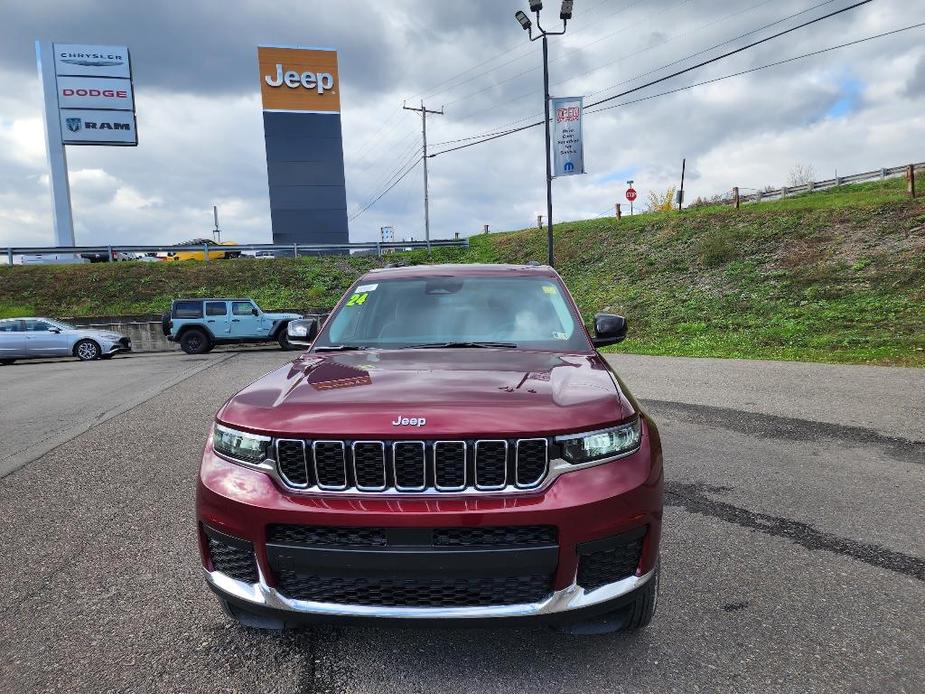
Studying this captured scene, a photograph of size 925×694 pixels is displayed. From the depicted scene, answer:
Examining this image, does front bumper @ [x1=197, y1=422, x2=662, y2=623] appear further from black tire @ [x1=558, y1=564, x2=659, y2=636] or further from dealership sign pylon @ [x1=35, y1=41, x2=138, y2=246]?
dealership sign pylon @ [x1=35, y1=41, x2=138, y2=246]

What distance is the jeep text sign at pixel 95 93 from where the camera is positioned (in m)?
32.8

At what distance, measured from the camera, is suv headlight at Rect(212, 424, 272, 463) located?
2.28 m

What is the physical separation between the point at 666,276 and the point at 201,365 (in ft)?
52.7

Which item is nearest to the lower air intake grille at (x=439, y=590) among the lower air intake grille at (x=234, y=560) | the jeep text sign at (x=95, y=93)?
the lower air intake grille at (x=234, y=560)

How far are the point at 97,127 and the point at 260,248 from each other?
11.6 m

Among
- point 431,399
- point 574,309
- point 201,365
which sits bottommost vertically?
point 201,365

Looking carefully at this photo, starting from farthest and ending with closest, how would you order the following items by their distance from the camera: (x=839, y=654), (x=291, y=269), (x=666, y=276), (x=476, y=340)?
(x=291, y=269) < (x=666, y=276) < (x=476, y=340) < (x=839, y=654)

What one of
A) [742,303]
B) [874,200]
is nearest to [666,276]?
[742,303]

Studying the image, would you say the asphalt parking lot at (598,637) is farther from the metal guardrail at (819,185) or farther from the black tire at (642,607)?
the metal guardrail at (819,185)

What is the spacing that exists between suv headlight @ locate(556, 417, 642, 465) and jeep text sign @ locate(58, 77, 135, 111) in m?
39.3

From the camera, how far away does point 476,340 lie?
11.4 feet

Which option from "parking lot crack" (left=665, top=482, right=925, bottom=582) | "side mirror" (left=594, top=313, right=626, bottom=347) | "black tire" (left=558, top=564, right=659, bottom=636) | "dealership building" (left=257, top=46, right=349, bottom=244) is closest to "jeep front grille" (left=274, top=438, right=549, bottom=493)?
"black tire" (left=558, top=564, right=659, bottom=636)

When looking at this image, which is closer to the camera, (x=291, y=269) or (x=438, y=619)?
(x=438, y=619)

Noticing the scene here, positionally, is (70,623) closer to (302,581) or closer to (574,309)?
(302,581)
